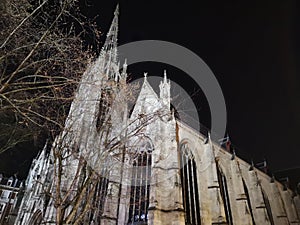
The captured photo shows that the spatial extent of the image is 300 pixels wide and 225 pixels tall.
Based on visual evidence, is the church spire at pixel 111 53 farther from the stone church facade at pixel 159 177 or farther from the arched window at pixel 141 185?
the arched window at pixel 141 185

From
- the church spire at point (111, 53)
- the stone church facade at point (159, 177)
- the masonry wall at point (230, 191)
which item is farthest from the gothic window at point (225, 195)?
the church spire at point (111, 53)

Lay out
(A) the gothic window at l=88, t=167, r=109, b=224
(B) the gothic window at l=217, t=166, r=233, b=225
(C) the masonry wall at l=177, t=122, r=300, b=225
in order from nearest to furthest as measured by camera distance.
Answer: (A) the gothic window at l=88, t=167, r=109, b=224, (C) the masonry wall at l=177, t=122, r=300, b=225, (B) the gothic window at l=217, t=166, r=233, b=225

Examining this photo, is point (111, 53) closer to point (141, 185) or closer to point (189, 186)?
point (141, 185)

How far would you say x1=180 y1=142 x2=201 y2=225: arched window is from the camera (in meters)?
16.3

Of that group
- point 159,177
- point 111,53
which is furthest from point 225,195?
point 111,53

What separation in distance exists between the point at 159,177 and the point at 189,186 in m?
3.99

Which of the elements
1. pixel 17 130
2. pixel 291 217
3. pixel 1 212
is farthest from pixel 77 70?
pixel 1 212

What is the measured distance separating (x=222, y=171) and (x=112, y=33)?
23903mm

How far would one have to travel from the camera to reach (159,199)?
1399 cm

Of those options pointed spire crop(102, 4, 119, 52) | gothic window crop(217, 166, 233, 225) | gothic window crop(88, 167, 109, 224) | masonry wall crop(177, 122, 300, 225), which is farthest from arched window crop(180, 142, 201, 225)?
pointed spire crop(102, 4, 119, 52)

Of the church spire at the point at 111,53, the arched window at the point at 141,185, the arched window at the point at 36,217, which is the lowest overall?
the arched window at the point at 36,217

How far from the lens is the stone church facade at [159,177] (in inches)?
534

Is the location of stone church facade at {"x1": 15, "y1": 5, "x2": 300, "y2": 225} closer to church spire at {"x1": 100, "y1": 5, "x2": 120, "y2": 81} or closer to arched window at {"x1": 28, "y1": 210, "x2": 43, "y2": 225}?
arched window at {"x1": 28, "y1": 210, "x2": 43, "y2": 225}

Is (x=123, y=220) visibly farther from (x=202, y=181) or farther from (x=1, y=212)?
(x=1, y=212)
